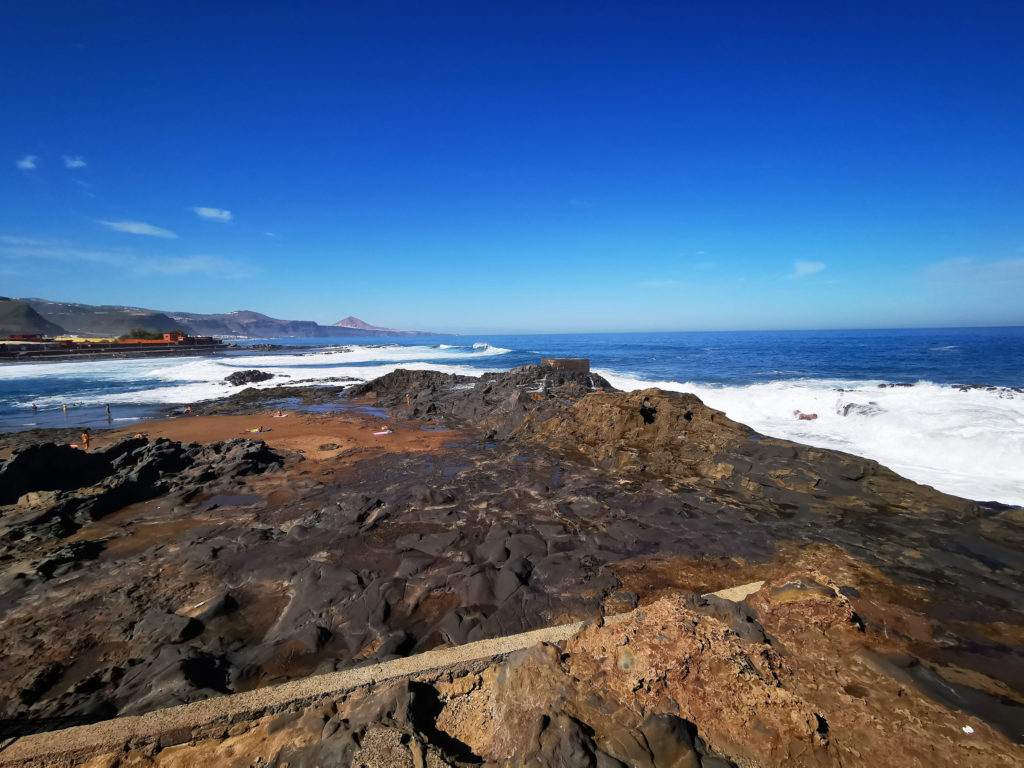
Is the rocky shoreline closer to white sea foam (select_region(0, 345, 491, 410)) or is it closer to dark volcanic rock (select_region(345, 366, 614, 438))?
dark volcanic rock (select_region(345, 366, 614, 438))

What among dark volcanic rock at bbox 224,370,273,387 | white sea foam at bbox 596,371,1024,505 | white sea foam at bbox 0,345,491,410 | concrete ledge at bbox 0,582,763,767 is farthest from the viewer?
dark volcanic rock at bbox 224,370,273,387

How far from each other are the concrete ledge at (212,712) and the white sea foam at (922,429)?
9.31 meters

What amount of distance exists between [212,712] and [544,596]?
2964mm

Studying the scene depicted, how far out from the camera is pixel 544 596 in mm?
4535

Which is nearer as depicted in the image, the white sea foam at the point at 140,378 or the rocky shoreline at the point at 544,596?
the rocky shoreline at the point at 544,596

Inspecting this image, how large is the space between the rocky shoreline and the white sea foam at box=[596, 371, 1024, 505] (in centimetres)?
290

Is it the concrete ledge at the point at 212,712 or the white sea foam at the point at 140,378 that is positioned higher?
the concrete ledge at the point at 212,712

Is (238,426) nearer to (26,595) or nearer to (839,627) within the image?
(26,595)

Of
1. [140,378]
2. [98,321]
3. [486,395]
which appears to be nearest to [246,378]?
[140,378]

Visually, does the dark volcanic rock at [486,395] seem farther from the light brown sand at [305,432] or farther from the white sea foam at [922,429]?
the white sea foam at [922,429]

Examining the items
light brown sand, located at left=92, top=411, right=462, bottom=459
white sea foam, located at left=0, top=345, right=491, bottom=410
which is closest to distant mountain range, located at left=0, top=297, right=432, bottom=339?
white sea foam, located at left=0, top=345, right=491, bottom=410

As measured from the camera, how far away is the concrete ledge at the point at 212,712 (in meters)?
2.71

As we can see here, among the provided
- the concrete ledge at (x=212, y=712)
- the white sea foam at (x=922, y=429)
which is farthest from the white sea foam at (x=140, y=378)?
the concrete ledge at (x=212, y=712)

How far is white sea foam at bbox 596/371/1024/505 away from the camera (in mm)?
8258
